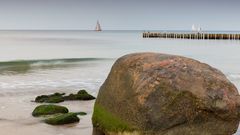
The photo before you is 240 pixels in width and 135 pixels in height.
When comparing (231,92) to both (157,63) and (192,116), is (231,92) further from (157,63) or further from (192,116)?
(157,63)

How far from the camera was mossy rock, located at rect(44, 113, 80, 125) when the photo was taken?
10875 mm

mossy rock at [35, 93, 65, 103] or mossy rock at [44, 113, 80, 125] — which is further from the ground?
mossy rock at [44, 113, 80, 125]

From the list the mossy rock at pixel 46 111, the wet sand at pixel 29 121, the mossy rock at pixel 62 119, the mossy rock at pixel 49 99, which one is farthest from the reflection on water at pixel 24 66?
the mossy rock at pixel 62 119

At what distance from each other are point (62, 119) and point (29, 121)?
3.40ft

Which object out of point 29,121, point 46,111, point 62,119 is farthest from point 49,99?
point 62,119

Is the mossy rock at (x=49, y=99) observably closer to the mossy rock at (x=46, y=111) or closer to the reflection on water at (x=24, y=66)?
the mossy rock at (x=46, y=111)

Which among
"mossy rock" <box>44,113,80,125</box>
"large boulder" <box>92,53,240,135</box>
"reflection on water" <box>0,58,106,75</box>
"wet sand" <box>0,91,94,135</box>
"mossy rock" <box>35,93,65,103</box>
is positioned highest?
"large boulder" <box>92,53,240,135</box>

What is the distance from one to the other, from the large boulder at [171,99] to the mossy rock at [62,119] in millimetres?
2662

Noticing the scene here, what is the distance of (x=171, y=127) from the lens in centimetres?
787

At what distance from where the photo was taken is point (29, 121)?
1128 cm

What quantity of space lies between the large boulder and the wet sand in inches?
86.2

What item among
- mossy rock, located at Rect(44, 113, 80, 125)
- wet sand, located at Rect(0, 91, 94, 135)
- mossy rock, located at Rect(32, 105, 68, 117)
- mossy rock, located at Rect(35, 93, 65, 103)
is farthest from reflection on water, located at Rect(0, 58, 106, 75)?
mossy rock, located at Rect(44, 113, 80, 125)

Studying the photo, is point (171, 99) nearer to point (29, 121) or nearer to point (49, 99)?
point (29, 121)

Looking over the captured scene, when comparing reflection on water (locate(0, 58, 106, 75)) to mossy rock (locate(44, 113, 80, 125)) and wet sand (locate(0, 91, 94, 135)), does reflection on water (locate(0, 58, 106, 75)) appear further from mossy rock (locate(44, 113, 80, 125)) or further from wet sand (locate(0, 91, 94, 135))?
mossy rock (locate(44, 113, 80, 125))
